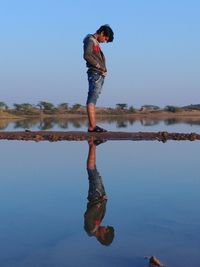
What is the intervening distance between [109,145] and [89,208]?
4.21 metres

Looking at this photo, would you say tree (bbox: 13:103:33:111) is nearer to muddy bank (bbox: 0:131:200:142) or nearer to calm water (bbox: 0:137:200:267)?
muddy bank (bbox: 0:131:200:142)

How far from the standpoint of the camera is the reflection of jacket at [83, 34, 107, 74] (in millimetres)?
7613

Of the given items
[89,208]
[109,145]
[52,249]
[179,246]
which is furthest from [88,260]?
[109,145]

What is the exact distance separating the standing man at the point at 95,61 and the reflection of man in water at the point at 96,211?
9.72 feet

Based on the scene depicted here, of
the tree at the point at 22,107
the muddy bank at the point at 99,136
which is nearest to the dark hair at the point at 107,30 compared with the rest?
the muddy bank at the point at 99,136

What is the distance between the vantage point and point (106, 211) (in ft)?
10.5

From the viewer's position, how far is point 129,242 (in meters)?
2.55

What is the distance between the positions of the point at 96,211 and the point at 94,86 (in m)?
4.73

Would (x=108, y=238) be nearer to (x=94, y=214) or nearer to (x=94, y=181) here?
(x=94, y=214)

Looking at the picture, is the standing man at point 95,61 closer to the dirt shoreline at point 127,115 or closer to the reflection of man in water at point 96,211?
the reflection of man in water at point 96,211

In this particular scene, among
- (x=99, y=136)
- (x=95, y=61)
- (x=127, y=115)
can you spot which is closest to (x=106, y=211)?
(x=95, y=61)

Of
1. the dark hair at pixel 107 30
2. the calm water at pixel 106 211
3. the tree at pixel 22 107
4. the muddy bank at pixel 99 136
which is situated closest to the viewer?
the calm water at pixel 106 211

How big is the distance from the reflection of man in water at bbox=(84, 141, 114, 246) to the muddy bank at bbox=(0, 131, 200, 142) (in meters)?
3.19

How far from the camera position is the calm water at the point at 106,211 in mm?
2369
